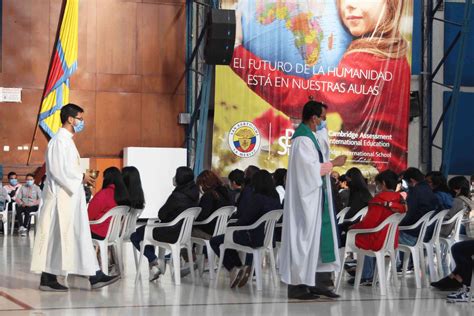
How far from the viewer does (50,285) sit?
6.88 meters

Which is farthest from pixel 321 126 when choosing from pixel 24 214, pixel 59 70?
pixel 24 214

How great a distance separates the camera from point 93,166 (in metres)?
17.2

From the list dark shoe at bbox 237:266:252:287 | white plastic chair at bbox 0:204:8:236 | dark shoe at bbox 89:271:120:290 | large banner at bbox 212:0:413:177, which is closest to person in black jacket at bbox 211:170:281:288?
dark shoe at bbox 237:266:252:287

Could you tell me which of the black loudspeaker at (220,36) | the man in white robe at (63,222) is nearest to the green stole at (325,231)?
the man in white robe at (63,222)

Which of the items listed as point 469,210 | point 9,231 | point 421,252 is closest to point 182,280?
point 421,252

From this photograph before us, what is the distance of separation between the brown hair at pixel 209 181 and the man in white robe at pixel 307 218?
1442mm

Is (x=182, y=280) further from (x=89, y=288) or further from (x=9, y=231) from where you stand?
(x=9, y=231)

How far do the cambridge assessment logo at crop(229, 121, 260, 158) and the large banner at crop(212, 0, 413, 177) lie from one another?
0.02 meters

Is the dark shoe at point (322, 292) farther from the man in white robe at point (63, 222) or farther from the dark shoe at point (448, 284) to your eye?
the man in white robe at point (63, 222)

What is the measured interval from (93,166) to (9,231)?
8.19 feet

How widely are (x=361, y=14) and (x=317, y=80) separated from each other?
4.74 ft

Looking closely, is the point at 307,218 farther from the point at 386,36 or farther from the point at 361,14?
the point at 386,36

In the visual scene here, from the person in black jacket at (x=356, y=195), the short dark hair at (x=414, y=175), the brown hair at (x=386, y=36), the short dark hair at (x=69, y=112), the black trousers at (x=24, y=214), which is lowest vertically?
the black trousers at (x=24, y=214)

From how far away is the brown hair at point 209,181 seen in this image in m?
7.93
